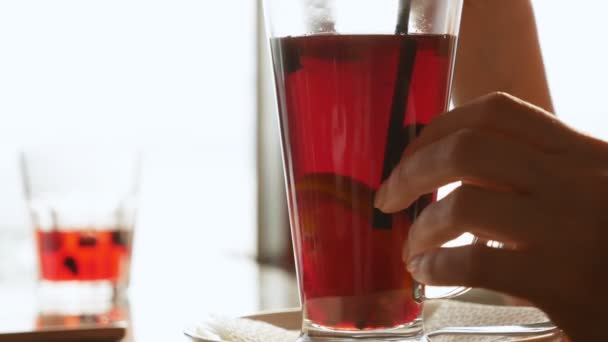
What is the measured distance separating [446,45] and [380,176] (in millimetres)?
131

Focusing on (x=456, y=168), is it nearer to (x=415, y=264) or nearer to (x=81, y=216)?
(x=415, y=264)

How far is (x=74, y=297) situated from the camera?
97 centimetres

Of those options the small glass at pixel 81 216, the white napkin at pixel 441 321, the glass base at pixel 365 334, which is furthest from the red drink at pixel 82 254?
the glass base at pixel 365 334

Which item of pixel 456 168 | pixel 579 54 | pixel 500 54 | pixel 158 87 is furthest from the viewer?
pixel 158 87

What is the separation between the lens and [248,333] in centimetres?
76

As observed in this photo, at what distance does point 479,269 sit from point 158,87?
413cm

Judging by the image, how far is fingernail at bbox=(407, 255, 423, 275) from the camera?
0.72m

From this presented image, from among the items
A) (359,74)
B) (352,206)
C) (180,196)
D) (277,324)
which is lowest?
(180,196)

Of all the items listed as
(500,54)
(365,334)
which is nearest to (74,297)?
(365,334)

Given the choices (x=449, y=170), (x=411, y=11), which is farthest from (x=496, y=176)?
(x=411, y=11)

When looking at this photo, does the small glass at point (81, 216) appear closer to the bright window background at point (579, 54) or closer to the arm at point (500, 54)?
the arm at point (500, 54)

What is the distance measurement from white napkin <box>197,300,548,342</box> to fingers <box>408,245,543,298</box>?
1.9 inches

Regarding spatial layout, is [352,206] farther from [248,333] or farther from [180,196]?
[180,196]

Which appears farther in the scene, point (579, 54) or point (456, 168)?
point (579, 54)
